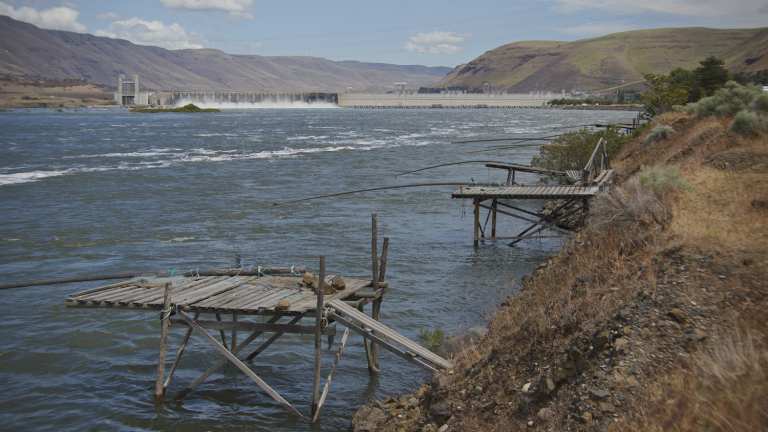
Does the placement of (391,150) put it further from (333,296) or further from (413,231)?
(333,296)

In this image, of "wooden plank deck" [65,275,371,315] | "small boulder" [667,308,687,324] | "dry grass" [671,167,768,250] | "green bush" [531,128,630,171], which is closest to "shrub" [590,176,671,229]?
"dry grass" [671,167,768,250]

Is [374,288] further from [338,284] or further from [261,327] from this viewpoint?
[261,327]

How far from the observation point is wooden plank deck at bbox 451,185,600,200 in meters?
21.7

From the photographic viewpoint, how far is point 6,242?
25453mm

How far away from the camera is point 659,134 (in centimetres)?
3231

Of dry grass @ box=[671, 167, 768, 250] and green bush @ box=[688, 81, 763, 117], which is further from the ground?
green bush @ box=[688, 81, 763, 117]

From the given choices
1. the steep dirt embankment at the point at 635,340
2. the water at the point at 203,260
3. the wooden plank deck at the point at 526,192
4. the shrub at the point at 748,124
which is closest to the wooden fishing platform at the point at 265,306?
the water at the point at 203,260

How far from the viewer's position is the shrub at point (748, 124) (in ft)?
70.1

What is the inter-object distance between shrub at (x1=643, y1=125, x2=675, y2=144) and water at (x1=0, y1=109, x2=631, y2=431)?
327 inches

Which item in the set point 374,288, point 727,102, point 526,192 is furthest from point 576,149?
point 374,288

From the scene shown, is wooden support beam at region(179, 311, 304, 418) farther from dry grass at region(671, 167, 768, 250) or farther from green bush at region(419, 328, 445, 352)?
dry grass at region(671, 167, 768, 250)

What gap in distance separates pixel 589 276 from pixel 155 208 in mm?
25031

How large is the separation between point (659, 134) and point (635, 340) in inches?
1019

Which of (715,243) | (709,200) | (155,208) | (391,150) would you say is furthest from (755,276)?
(391,150)
